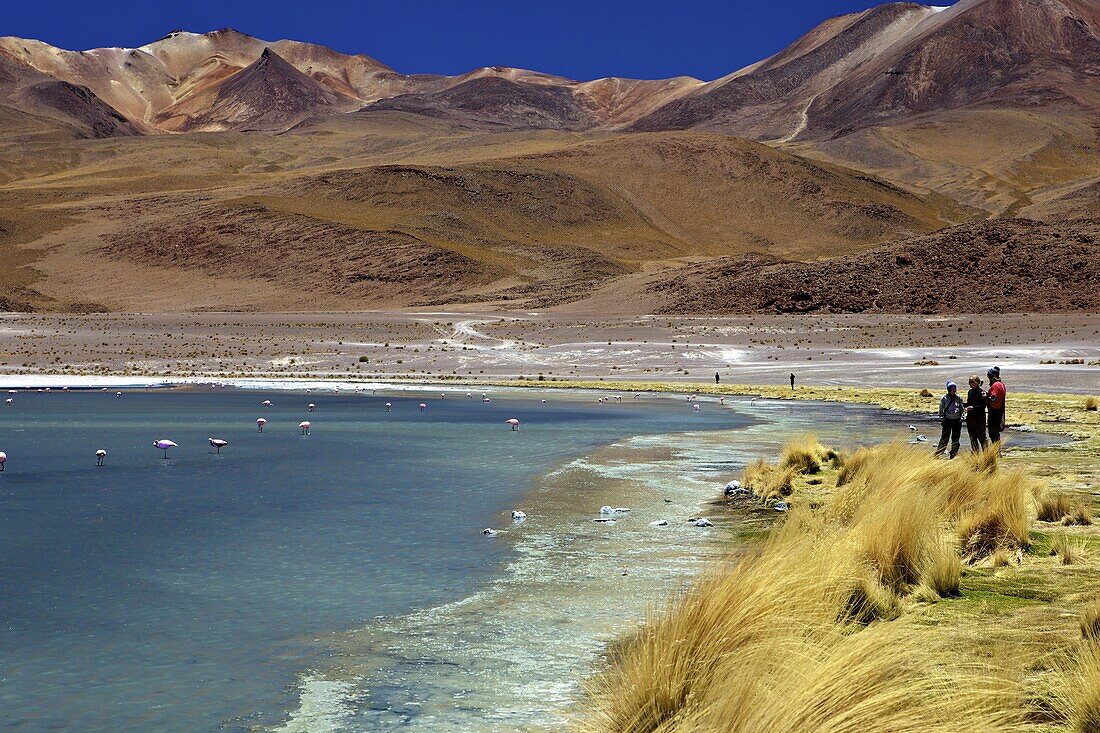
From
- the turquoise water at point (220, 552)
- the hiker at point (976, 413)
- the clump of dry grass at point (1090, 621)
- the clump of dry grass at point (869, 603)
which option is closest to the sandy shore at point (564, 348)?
the turquoise water at point (220, 552)

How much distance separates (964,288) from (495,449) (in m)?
58.3

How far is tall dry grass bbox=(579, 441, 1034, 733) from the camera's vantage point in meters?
4.95

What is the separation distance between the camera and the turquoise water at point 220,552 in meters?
7.87

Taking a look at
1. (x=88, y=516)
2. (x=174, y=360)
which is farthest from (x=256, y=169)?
(x=88, y=516)

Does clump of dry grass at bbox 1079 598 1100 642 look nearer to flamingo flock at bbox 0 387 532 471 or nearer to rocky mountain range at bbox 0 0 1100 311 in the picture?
flamingo flock at bbox 0 387 532 471

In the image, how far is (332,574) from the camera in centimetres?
1135

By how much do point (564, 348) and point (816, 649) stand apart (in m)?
55.8

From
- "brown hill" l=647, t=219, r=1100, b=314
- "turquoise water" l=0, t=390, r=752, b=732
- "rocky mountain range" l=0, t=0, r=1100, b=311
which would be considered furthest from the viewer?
"rocky mountain range" l=0, t=0, r=1100, b=311

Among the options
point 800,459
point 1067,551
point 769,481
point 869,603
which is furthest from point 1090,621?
point 800,459

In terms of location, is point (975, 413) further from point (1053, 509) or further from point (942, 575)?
point (942, 575)

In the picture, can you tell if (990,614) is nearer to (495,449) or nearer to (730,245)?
(495,449)

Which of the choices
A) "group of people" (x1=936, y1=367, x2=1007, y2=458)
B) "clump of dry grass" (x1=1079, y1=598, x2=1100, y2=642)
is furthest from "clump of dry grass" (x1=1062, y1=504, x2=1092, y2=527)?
"clump of dry grass" (x1=1079, y1=598, x2=1100, y2=642)

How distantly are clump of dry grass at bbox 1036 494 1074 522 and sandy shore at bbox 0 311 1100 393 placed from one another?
3055 cm

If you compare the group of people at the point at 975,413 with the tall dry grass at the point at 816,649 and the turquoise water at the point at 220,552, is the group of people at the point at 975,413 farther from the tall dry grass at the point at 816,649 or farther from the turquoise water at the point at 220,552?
the turquoise water at the point at 220,552
